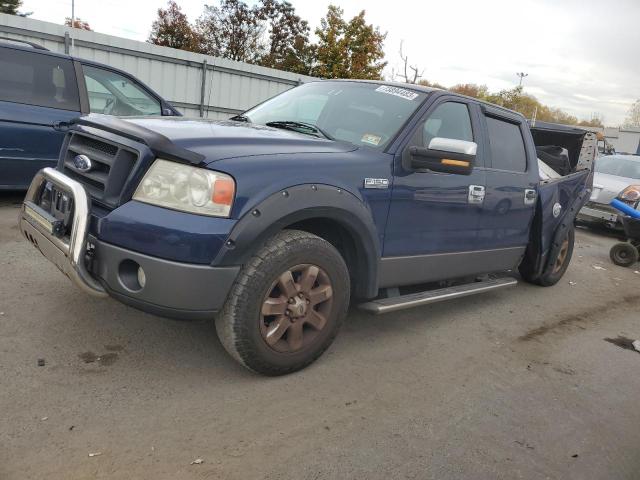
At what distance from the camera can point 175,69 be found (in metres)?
11.8

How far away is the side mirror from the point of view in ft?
10.9

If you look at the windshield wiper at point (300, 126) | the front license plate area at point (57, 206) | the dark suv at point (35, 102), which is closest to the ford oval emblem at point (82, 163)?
the front license plate area at point (57, 206)

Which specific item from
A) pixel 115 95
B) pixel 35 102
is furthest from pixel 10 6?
pixel 35 102

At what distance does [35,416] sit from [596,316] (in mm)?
4781

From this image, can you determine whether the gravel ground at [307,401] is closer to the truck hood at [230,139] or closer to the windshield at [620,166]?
the truck hood at [230,139]

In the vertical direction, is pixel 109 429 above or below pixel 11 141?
below

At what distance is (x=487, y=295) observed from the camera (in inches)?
213

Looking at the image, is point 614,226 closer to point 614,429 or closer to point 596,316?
point 596,316

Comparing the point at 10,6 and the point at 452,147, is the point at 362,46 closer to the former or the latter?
the point at 452,147

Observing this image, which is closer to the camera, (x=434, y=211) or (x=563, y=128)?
(x=434, y=211)

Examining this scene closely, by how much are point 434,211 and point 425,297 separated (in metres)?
0.62

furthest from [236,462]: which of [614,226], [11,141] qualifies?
[614,226]

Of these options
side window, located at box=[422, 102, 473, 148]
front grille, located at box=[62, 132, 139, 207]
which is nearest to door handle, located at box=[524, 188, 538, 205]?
side window, located at box=[422, 102, 473, 148]

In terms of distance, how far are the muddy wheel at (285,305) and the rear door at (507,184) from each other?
5.49 ft
